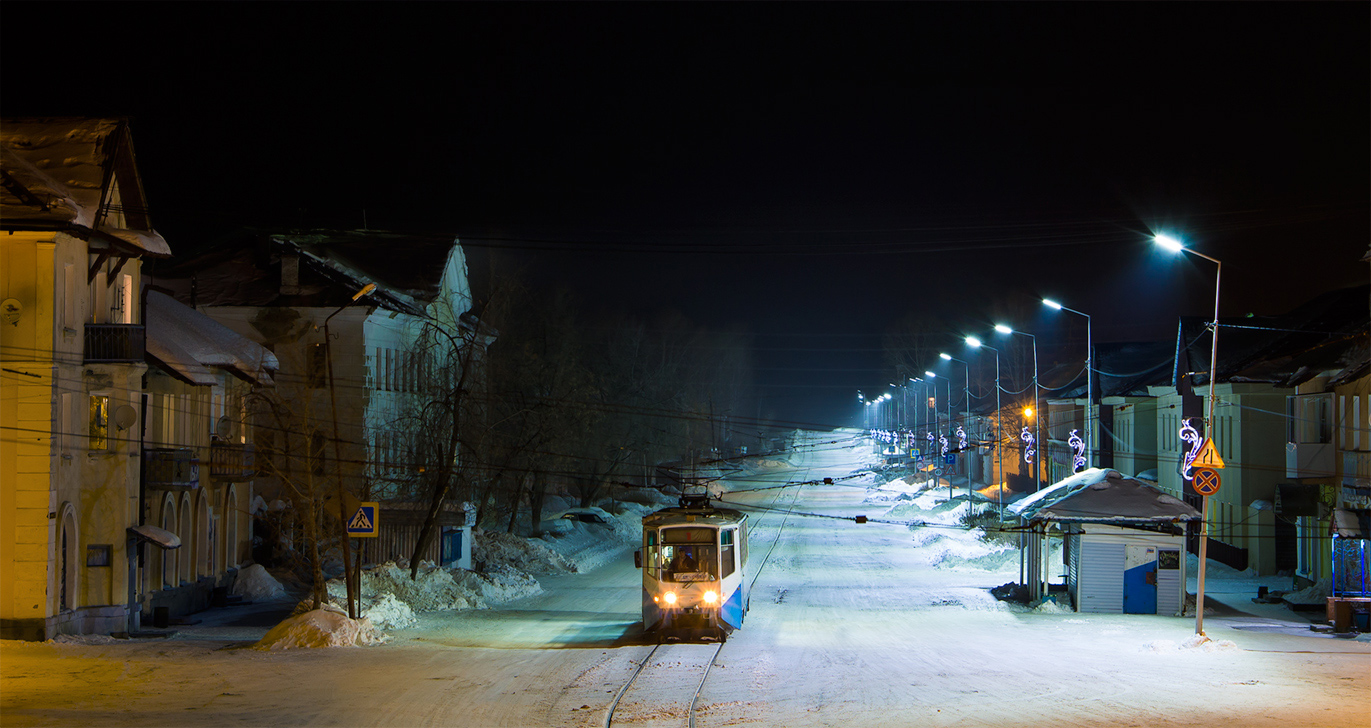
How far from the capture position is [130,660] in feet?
63.0

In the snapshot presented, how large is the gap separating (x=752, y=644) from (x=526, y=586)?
12.9 metres

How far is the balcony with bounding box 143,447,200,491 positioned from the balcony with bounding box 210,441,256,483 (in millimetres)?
3023

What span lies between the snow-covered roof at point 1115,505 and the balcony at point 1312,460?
521 cm

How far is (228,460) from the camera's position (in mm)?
31625

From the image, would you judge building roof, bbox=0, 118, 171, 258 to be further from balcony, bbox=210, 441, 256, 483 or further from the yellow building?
balcony, bbox=210, 441, 256, 483

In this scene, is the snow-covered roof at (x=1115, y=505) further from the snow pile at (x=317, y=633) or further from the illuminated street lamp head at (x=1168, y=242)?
the snow pile at (x=317, y=633)

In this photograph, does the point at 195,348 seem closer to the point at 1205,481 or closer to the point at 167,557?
the point at 167,557

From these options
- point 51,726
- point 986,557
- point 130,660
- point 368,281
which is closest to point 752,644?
point 130,660

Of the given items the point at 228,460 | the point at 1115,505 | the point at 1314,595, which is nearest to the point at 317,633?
the point at 228,460

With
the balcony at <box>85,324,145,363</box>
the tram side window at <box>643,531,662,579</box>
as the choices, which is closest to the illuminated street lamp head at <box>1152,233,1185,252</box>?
the tram side window at <box>643,531,662,579</box>

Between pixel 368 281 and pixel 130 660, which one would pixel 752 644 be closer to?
pixel 130 660

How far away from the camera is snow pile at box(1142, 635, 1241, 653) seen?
21.5m

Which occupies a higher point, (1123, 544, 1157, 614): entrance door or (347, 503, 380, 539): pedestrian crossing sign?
(347, 503, 380, 539): pedestrian crossing sign

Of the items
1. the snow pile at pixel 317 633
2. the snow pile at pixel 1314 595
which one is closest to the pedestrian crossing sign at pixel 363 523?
the snow pile at pixel 317 633
